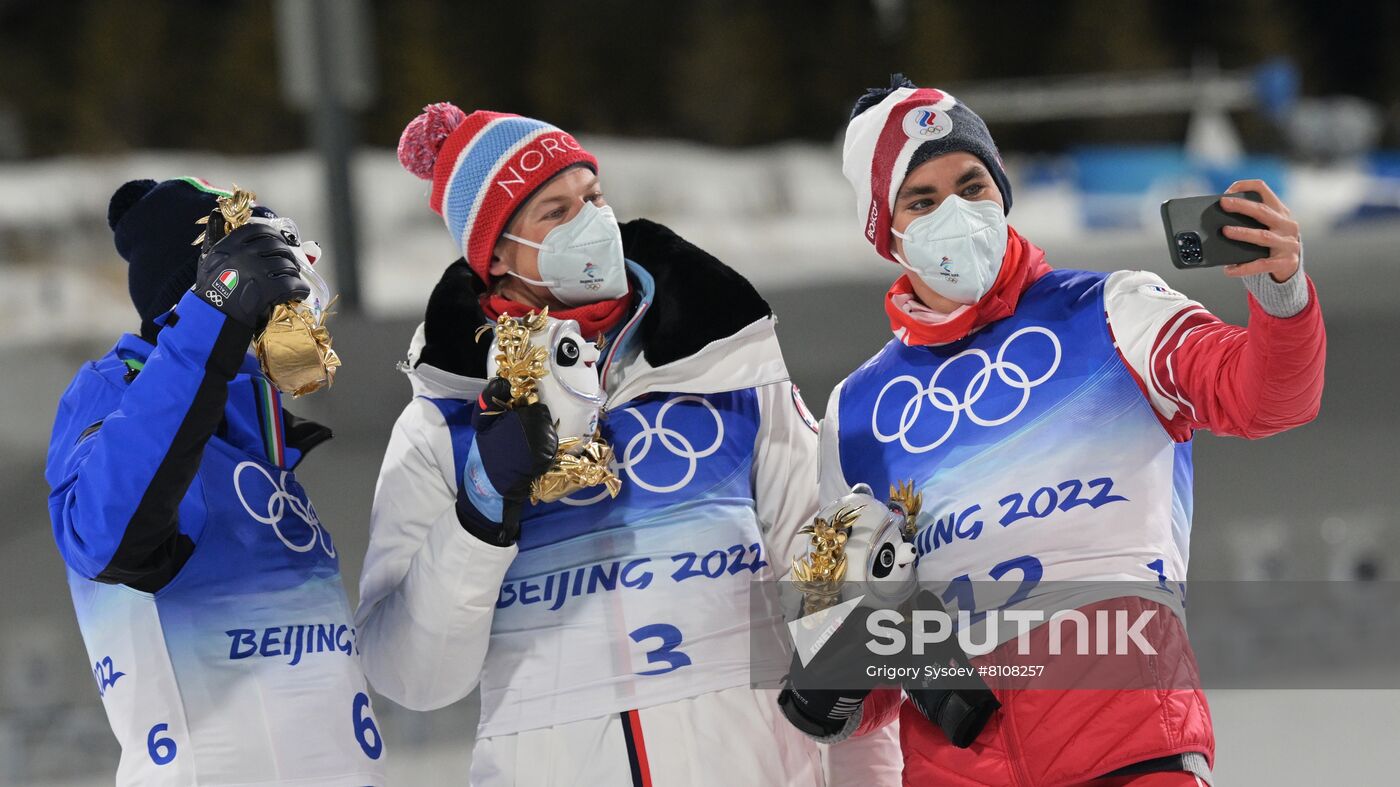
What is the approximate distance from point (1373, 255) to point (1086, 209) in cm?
271

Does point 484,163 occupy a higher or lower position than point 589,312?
higher

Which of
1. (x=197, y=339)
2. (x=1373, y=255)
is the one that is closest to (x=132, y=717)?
(x=197, y=339)

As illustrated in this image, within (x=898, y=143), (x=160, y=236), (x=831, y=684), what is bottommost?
(x=831, y=684)

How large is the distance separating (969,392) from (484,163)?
2.94 feet

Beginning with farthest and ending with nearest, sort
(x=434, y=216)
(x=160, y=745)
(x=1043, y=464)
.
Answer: (x=434, y=216) < (x=1043, y=464) < (x=160, y=745)

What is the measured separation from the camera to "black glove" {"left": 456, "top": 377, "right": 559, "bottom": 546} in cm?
198

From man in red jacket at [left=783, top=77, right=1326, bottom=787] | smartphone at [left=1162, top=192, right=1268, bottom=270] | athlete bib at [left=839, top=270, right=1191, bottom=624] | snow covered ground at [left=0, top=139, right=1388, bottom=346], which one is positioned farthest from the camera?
snow covered ground at [left=0, top=139, right=1388, bottom=346]

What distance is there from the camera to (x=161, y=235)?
6.99ft

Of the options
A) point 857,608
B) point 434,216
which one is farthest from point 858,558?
point 434,216

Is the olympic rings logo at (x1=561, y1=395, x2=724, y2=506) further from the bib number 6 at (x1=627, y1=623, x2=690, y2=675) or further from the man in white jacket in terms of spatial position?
the bib number 6 at (x1=627, y1=623, x2=690, y2=675)

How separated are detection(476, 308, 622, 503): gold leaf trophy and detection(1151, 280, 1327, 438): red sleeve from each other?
820mm

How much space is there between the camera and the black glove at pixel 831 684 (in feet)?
6.70

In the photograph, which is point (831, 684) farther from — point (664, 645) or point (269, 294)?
point (269, 294)

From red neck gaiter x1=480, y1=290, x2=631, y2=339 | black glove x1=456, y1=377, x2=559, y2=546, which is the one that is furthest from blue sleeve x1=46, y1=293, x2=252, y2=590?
red neck gaiter x1=480, y1=290, x2=631, y2=339
